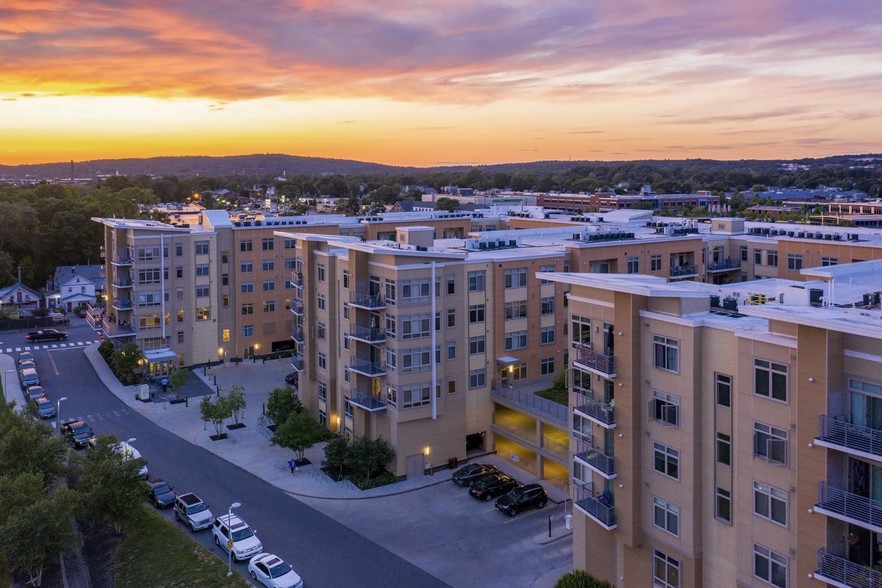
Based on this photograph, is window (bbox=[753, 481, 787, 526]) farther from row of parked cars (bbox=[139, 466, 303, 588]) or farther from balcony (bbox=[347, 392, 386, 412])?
balcony (bbox=[347, 392, 386, 412])

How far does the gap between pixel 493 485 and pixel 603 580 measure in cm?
1017

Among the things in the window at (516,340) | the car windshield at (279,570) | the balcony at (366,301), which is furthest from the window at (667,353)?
the window at (516,340)

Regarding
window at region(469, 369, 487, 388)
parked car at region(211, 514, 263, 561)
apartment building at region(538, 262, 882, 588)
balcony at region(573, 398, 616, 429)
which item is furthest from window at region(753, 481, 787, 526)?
window at region(469, 369, 487, 388)

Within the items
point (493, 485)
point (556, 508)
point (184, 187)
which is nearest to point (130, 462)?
point (493, 485)

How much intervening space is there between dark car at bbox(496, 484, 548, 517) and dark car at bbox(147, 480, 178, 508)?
16.4 metres

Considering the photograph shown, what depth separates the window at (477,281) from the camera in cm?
4053

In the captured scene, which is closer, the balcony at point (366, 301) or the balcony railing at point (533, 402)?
the balcony railing at point (533, 402)

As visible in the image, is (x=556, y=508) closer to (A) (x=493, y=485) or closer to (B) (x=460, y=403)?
(A) (x=493, y=485)

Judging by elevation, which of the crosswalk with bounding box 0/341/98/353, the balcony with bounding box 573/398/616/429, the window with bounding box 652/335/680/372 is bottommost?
the crosswalk with bounding box 0/341/98/353

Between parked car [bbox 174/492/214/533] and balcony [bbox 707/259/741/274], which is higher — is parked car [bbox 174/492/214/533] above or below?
below

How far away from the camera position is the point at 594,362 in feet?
83.4

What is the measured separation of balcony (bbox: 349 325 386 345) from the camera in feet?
127

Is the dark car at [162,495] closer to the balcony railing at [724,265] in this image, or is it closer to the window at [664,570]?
the window at [664,570]

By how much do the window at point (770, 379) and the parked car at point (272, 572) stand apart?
1837cm
